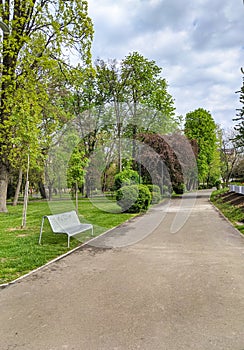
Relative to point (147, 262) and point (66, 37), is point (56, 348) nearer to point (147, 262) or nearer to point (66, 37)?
point (147, 262)

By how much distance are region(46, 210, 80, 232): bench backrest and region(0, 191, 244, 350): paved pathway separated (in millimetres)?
1172

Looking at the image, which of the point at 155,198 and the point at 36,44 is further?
the point at 155,198

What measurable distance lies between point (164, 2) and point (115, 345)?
9.80 metres

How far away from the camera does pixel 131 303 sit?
11.7 ft

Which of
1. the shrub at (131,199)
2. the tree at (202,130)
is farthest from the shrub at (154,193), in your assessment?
the tree at (202,130)

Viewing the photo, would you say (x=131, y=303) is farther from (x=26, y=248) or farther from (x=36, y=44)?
(x=36, y=44)

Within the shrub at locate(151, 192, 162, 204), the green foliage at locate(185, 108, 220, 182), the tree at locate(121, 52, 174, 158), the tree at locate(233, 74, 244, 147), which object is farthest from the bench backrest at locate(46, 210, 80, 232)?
the green foliage at locate(185, 108, 220, 182)

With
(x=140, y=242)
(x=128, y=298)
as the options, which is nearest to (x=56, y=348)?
(x=128, y=298)

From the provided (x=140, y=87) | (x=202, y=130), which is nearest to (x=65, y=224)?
(x=140, y=87)

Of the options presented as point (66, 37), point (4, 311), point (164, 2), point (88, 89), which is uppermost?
point (88, 89)

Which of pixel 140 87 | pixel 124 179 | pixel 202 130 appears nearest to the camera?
pixel 124 179

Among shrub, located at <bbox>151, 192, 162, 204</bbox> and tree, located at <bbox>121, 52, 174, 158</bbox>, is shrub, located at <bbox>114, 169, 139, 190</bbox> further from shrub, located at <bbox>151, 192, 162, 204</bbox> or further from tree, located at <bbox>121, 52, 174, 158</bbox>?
tree, located at <bbox>121, 52, 174, 158</bbox>

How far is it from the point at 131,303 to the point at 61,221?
4.49m

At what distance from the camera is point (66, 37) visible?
12.9m
